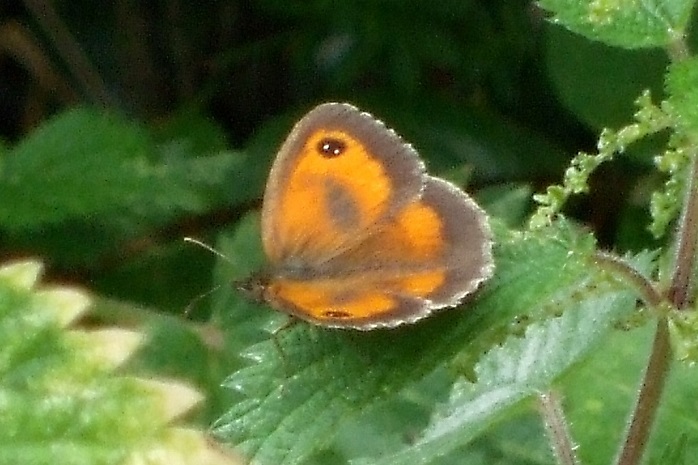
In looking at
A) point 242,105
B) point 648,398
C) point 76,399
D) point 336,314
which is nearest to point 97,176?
point 242,105

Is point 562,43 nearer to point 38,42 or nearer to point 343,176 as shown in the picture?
point 343,176

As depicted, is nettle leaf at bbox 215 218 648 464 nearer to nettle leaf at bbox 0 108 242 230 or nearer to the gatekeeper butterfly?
the gatekeeper butterfly

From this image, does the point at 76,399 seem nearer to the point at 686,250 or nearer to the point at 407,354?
the point at 407,354

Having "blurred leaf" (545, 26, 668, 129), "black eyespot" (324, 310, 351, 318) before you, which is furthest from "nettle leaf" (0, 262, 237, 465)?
"blurred leaf" (545, 26, 668, 129)

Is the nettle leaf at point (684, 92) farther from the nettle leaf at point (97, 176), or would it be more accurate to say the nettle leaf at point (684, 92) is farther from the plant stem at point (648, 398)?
the nettle leaf at point (97, 176)

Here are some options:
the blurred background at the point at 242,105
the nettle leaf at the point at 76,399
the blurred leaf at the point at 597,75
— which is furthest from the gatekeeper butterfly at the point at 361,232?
the blurred leaf at the point at 597,75

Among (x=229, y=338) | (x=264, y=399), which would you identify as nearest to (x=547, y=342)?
(x=264, y=399)
